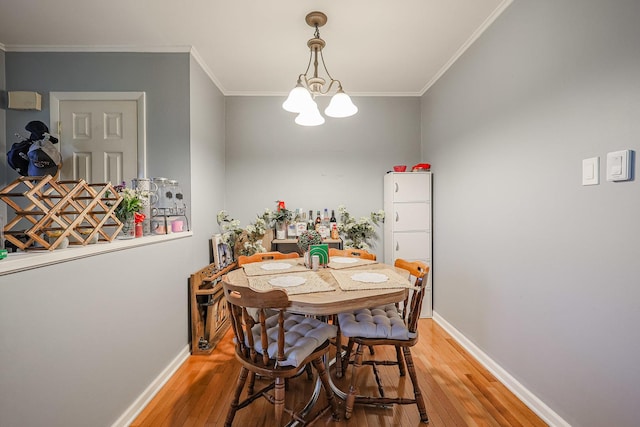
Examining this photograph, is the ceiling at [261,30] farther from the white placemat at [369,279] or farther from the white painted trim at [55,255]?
the white placemat at [369,279]

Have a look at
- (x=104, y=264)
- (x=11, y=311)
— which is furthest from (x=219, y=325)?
(x=11, y=311)

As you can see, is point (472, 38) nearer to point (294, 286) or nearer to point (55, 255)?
point (294, 286)

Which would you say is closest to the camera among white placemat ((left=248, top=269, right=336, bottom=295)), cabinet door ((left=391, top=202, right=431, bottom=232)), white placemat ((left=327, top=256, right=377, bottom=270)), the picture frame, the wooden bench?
white placemat ((left=248, top=269, right=336, bottom=295))

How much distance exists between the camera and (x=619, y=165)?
1.32 metres

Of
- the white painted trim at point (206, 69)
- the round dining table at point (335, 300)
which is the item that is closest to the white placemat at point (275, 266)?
the round dining table at point (335, 300)

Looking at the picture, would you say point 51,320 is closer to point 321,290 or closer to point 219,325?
point 321,290

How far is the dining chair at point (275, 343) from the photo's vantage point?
55.2 inches

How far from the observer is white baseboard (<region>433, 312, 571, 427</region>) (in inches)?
66.9

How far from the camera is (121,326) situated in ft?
5.52

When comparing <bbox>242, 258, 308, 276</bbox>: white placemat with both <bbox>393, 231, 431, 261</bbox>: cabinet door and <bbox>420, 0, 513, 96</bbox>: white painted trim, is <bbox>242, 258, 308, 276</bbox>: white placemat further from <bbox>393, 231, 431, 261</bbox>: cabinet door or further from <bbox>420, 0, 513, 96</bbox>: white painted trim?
<bbox>420, 0, 513, 96</bbox>: white painted trim

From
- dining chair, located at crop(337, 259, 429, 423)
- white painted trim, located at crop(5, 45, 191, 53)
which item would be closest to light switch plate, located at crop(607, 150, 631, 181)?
dining chair, located at crop(337, 259, 429, 423)

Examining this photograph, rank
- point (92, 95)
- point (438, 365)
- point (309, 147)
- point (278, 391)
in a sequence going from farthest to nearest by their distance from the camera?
point (309, 147)
point (92, 95)
point (438, 365)
point (278, 391)

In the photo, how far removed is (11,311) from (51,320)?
0.62 ft

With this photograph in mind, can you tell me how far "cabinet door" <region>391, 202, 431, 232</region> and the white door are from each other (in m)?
2.69
